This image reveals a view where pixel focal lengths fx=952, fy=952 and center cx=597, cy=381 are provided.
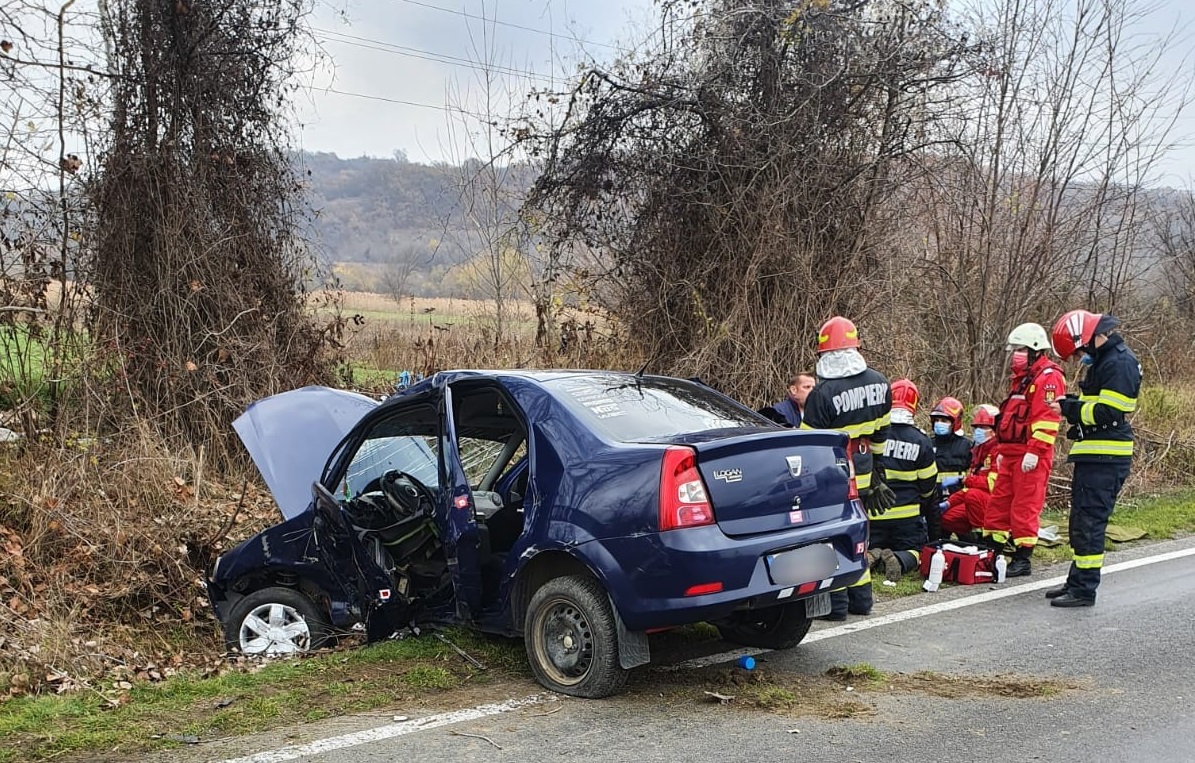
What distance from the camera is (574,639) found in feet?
15.3

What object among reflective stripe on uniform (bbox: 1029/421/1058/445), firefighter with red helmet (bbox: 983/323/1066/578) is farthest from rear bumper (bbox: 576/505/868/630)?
reflective stripe on uniform (bbox: 1029/421/1058/445)

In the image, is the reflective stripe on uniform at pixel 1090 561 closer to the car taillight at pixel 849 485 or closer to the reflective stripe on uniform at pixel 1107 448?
the reflective stripe on uniform at pixel 1107 448

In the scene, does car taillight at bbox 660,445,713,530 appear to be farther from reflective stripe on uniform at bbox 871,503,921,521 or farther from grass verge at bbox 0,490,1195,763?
reflective stripe on uniform at bbox 871,503,921,521

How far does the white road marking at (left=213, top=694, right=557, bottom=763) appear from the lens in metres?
3.96

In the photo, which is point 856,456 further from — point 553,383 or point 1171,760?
point 1171,760

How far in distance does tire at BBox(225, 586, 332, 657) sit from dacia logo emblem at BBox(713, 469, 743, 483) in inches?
115

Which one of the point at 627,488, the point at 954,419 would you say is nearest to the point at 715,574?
the point at 627,488

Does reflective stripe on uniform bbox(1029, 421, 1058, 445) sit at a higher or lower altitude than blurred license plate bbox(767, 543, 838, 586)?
higher

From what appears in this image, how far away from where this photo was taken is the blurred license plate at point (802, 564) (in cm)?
445

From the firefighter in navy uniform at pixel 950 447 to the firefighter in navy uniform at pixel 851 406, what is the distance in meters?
3.01

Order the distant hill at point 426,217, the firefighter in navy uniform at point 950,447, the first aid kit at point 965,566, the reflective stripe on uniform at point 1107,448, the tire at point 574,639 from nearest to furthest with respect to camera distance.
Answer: the tire at point 574,639 < the reflective stripe on uniform at point 1107,448 < the first aid kit at point 965,566 < the firefighter in navy uniform at point 950,447 < the distant hill at point 426,217

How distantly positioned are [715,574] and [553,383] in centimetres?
143

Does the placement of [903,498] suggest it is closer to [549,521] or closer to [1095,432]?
[1095,432]

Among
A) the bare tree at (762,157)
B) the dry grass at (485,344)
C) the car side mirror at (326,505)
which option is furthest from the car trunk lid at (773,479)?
the dry grass at (485,344)
